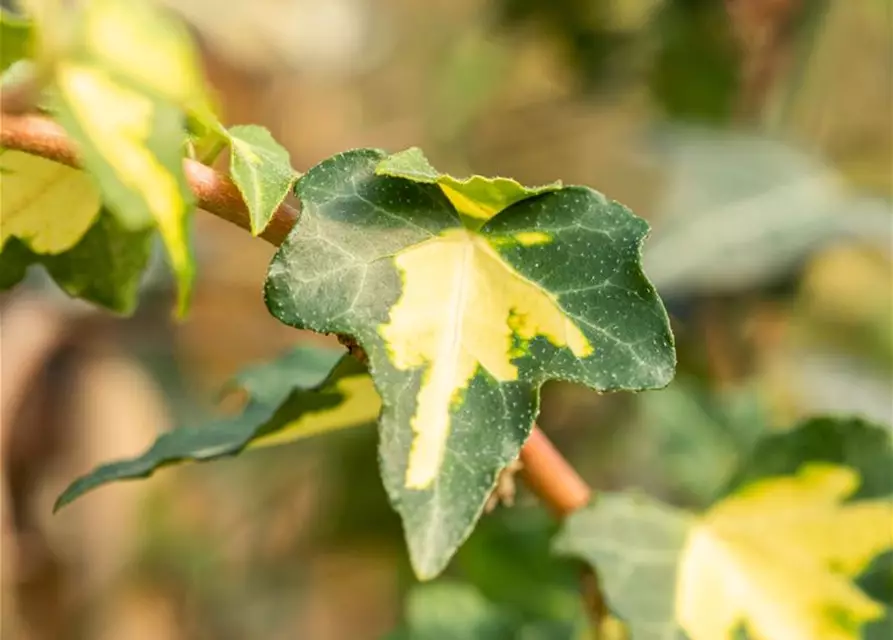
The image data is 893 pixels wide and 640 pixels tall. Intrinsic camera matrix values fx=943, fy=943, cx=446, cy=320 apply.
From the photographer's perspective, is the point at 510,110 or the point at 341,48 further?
the point at 341,48

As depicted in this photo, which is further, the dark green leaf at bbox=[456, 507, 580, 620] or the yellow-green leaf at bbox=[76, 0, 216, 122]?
the dark green leaf at bbox=[456, 507, 580, 620]

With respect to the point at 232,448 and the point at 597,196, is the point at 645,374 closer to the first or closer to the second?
the point at 597,196

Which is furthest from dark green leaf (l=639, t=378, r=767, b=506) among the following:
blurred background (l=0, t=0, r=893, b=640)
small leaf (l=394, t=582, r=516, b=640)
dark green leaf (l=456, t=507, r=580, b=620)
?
small leaf (l=394, t=582, r=516, b=640)

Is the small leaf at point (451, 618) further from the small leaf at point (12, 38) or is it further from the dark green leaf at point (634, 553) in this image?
the small leaf at point (12, 38)

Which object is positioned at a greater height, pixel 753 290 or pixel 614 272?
pixel 614 272

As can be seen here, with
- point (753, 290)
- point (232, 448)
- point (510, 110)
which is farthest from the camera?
point (510, 110)

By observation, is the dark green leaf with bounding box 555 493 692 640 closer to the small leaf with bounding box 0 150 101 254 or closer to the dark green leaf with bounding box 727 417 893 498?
the dark green leaf with bounding box 727 417 893 498

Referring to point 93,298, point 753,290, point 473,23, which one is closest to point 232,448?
point 93,298

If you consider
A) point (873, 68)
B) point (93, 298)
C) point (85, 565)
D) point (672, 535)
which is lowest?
point (85, 565)
